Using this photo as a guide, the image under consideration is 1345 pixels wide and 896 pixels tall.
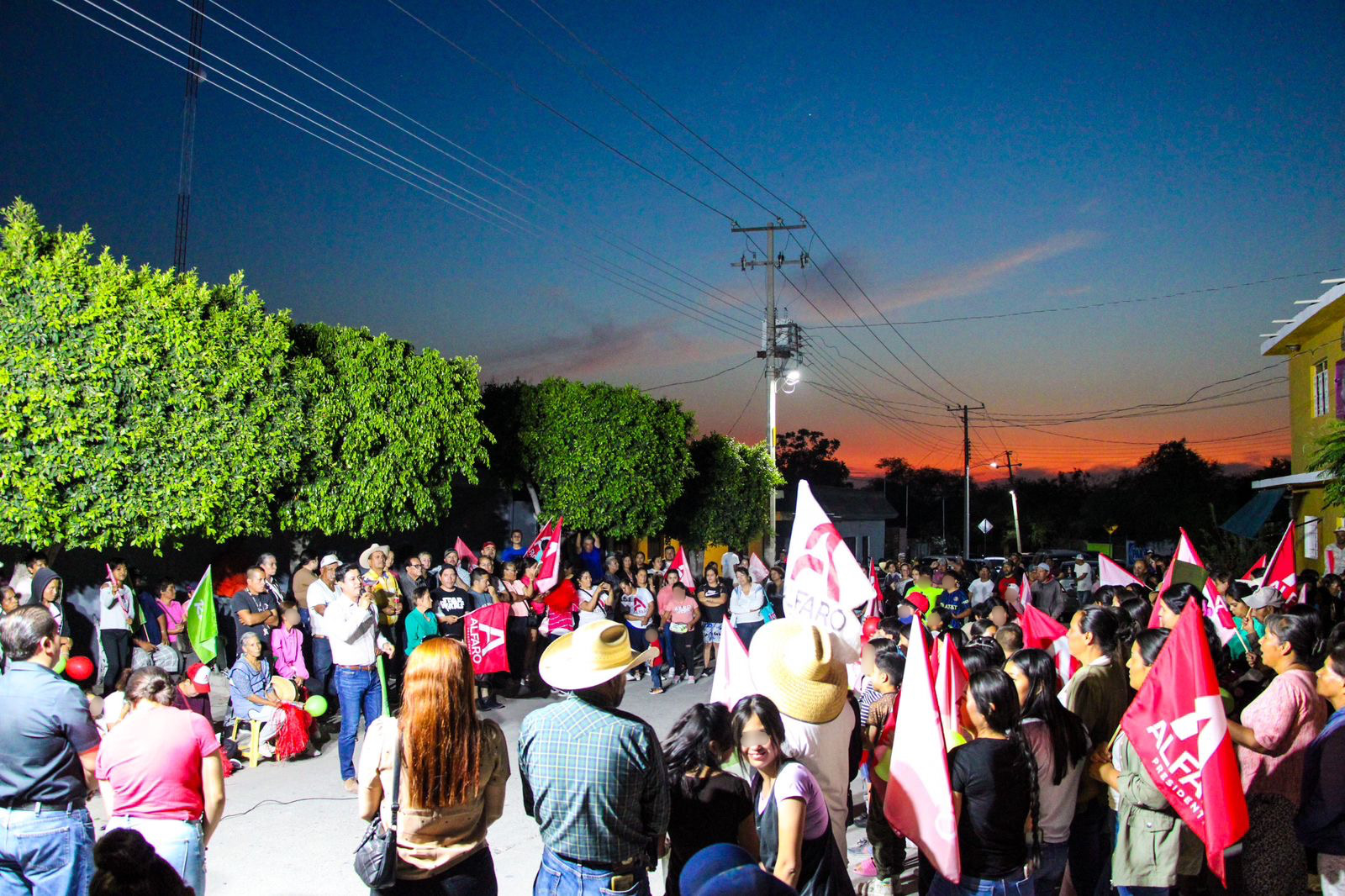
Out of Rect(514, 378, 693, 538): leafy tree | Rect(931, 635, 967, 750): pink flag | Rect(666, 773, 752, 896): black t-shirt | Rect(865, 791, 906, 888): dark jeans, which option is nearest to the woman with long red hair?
Rect(666, 773, 752, 896): black t-shirt

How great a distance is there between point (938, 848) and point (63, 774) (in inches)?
140

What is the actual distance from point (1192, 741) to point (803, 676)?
1.73 m

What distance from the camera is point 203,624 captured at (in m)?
8.80

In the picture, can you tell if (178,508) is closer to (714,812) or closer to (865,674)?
(865,674)

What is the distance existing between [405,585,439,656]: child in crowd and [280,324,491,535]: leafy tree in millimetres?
3771

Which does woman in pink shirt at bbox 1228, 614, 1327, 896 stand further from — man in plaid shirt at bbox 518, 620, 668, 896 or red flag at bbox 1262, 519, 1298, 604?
red flag at bbox 1262, 519, 1298, 604

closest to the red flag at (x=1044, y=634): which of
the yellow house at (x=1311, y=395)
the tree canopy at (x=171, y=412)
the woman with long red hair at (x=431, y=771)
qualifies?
the woman with long red hair at (x=431, y=771)

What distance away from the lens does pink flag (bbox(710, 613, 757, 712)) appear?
207 inches

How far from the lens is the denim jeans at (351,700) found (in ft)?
24.2

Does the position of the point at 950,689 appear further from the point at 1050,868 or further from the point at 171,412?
the point at 171,412

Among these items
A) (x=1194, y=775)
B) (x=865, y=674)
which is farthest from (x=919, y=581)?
(x=1194, y=775)

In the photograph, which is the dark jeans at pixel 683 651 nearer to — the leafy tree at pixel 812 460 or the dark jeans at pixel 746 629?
the dark jeans at pixel 746 629

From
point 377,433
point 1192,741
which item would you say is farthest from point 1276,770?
point 377,433

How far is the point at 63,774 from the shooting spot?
381 centimetres
